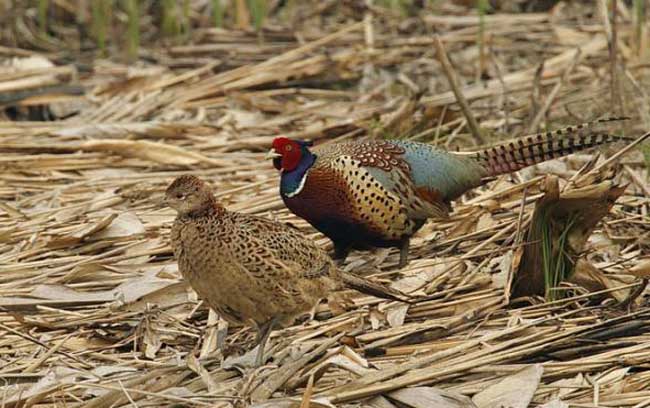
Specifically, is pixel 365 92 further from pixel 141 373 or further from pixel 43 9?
pixel 141 373

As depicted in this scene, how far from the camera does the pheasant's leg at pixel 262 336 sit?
4355 mm

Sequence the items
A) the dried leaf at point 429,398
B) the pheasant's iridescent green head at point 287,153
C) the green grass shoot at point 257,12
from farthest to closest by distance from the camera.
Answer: the green grass shoot at point 257,12
the pheasant's iridescent green head at point 287,153
the dried leaf at point 429,398

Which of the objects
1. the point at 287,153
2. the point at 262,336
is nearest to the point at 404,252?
the point at 287,153

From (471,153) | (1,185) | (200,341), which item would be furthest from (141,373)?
(1,185)

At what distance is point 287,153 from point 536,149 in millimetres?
1116

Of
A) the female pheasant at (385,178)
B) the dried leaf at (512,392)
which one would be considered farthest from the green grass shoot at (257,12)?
the dried leaf at (512,392)

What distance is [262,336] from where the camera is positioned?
4434 millimetres

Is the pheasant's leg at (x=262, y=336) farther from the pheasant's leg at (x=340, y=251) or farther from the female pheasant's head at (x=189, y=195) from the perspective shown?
the pheasant's leg at (x=340, y=251)

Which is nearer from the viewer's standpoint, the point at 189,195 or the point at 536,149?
the point at 189,195

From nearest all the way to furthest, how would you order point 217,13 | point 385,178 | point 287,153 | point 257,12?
point 287,153, point 385,178, point 257,12, point 217,13

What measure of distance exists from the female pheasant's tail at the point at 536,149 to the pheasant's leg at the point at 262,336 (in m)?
1.69

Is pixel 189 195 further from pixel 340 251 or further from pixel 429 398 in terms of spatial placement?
pixel 340 251

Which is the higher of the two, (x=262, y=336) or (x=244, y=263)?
(x=244, y=263)

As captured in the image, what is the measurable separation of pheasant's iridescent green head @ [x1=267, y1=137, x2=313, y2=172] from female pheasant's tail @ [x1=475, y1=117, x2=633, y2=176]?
0.87 meters
